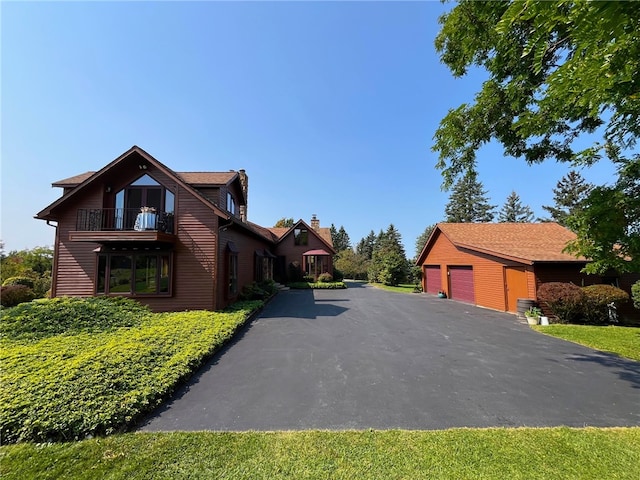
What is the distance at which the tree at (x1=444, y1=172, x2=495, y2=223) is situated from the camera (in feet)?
152

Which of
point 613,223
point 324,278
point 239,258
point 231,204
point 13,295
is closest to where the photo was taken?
point 613,223

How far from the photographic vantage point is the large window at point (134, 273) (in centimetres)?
1134

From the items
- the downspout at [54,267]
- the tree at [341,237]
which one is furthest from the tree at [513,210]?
the downspout at [54,267]

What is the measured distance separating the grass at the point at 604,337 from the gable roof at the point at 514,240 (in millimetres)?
3158

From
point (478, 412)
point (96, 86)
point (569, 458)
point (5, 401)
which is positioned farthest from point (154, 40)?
point (569, 458)

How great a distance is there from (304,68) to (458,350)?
11.7 m

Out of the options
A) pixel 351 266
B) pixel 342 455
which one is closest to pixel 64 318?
pixel 342 455

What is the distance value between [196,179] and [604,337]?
57.6 ft

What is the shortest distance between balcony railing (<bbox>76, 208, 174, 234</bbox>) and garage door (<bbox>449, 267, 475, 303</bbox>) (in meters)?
16.7

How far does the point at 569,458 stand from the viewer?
3184mm

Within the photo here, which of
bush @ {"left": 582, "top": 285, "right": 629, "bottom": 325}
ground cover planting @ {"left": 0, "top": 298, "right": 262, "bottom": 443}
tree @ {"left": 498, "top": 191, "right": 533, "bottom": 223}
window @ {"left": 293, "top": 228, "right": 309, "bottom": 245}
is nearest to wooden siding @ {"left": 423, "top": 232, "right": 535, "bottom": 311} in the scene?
bush @ {"left": 582, "top": 285, "right": 629, "bottom": 325}

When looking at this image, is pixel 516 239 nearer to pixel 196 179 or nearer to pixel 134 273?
pixel 196 179

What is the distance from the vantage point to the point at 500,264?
13906 millimetres

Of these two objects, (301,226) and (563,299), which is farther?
(301,226)
